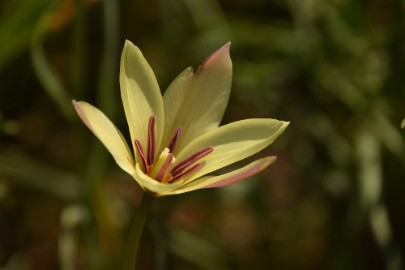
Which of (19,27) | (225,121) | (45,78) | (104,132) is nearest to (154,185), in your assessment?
(104,132)

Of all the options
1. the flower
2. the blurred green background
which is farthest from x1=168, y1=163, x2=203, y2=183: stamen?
the blurred green background

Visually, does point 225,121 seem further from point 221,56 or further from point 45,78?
point 221,56

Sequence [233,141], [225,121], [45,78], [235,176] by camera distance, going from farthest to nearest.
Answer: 1. [225,121]
2. [45,78]
3. [233,141]
4. [235,176]

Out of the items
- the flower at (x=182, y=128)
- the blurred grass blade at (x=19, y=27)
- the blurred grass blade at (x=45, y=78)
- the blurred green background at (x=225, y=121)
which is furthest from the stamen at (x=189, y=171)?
the blurred grass blade at (x=19, y=27)

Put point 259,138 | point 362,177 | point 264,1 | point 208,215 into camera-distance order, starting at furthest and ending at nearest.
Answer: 1. point 264,1
2. point 208,215
3. point 362,177
4. point 259,138

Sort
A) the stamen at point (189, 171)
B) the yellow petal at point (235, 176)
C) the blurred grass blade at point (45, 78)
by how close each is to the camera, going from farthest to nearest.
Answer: the blurred grass blade at point (45, 78) → the stamen at point (189, 171) → the yellow petal at point (235, 176)

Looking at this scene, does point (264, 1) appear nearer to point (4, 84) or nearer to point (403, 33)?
point (403, 33)

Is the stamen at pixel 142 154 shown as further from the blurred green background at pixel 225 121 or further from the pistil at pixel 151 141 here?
the blurred green background at pixel 225 121

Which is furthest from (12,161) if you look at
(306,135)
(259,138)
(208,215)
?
(259,138)
